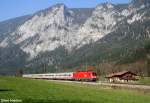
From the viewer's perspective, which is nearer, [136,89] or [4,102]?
[4,102]

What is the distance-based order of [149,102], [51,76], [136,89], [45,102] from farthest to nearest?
[51,76] < [136,89] < [149,102] < [45,102]

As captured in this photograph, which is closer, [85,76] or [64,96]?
[64,96]

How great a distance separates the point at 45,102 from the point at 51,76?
144m

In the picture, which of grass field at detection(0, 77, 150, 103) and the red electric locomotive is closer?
grass field at detection(0, 77, 150, 103)

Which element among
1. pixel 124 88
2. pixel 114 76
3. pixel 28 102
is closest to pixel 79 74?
pixel 114 76

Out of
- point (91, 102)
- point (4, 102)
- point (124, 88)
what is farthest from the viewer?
point (124, 88)

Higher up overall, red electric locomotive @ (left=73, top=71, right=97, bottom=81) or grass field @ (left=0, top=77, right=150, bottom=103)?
red electric locomotive @ (left=73, top=71, right=97, bottom=81)

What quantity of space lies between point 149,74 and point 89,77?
5773 centimetres

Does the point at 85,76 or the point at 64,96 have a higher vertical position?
the point at 85,76

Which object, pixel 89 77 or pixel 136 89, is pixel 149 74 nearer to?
pixel 89 77

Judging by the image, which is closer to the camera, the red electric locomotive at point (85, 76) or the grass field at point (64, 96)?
the grass field at point (64, 96)

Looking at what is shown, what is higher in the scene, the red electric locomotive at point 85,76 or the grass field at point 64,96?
the red electric locomotive at point 85,76

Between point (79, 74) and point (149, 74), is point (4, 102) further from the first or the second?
point (149, 74)

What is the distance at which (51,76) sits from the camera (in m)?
178
